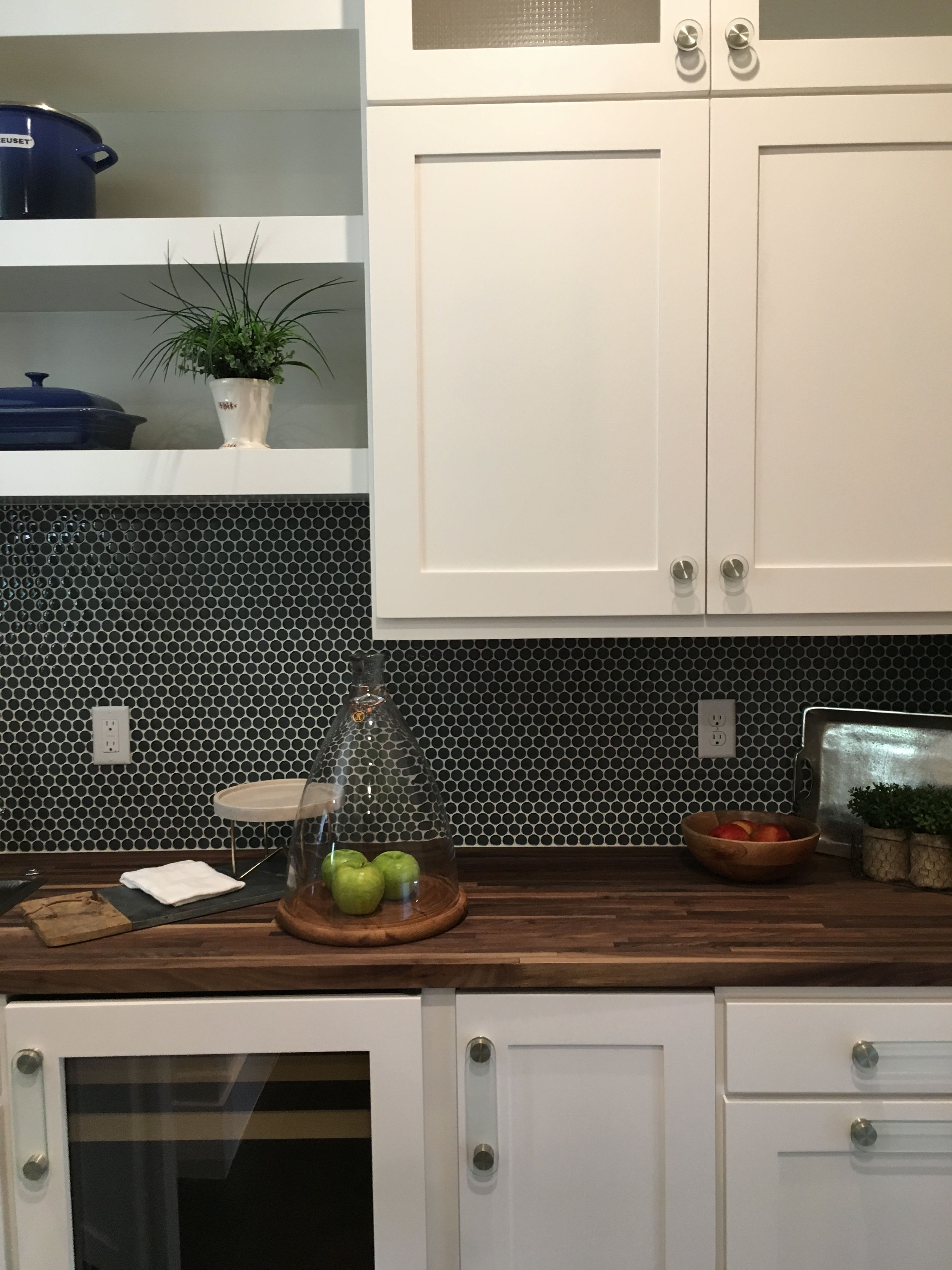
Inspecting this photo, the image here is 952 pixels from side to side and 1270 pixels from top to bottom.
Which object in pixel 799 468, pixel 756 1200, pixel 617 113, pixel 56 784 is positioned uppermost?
pixel 617 113

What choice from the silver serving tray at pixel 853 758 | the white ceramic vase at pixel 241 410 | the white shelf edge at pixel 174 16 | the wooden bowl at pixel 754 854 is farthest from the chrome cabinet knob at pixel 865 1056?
the white shelf edge at pixel 174 16

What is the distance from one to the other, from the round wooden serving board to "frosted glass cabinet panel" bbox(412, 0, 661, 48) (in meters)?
1.30

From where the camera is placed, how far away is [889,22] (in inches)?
57.2

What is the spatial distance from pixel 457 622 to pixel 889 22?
1159 mm

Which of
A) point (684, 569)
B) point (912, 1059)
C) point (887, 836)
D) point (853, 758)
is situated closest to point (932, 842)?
point (887, 836)

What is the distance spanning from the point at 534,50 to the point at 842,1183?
1.72 m

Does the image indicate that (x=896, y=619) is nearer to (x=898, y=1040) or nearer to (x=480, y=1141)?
(x=898, y=1040)

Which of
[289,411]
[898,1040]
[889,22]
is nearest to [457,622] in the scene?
[289,411]

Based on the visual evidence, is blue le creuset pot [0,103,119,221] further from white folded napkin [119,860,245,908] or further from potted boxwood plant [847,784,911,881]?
potted boxwood plant [847,784,911,881]

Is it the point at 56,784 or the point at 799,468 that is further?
the point at 56,784

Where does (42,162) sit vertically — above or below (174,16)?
below

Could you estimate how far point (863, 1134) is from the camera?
4.26 ft

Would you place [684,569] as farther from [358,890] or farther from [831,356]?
[358,890]

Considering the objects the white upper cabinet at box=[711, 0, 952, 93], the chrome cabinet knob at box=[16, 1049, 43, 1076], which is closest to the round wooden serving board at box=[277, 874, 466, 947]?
the chrome cabinet knob at box=[16, 1049, 43, 1076]
